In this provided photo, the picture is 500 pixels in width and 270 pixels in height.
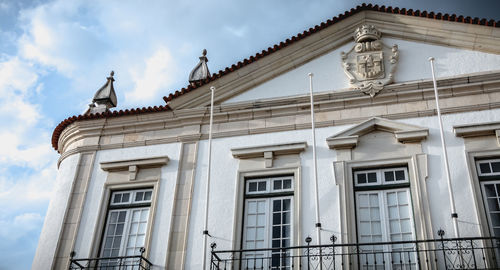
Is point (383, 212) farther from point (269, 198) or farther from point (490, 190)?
point (269, 198)

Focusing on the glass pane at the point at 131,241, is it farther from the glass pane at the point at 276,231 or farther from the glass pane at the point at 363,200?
the glass pane at the point at 363,200

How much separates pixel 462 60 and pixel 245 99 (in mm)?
3966

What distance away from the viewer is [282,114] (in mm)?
10281

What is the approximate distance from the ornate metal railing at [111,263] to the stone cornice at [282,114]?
230cm

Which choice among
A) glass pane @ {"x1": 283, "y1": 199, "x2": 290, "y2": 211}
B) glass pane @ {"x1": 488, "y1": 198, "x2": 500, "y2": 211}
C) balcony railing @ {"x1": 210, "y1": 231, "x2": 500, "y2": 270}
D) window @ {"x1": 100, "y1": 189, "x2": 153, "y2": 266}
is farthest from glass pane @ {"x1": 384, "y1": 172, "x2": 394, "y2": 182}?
window @ {"x1": 100, "y1": 189, "x2": 153, "y2": 266}

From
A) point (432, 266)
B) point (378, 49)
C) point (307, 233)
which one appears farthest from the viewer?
point (378, 49)

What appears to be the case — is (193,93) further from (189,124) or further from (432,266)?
(432,266)

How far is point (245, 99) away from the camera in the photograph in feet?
35.2

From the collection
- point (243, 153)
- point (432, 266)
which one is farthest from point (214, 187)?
point (432, 266)

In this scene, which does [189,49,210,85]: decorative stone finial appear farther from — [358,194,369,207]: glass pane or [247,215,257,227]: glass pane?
[358,194,369,207]: glass pane

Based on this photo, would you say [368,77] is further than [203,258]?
Yes

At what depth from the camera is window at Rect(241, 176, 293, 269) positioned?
8.81 m

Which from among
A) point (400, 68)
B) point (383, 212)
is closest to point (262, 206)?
point (383, 212)

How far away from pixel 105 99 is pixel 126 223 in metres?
2.97
